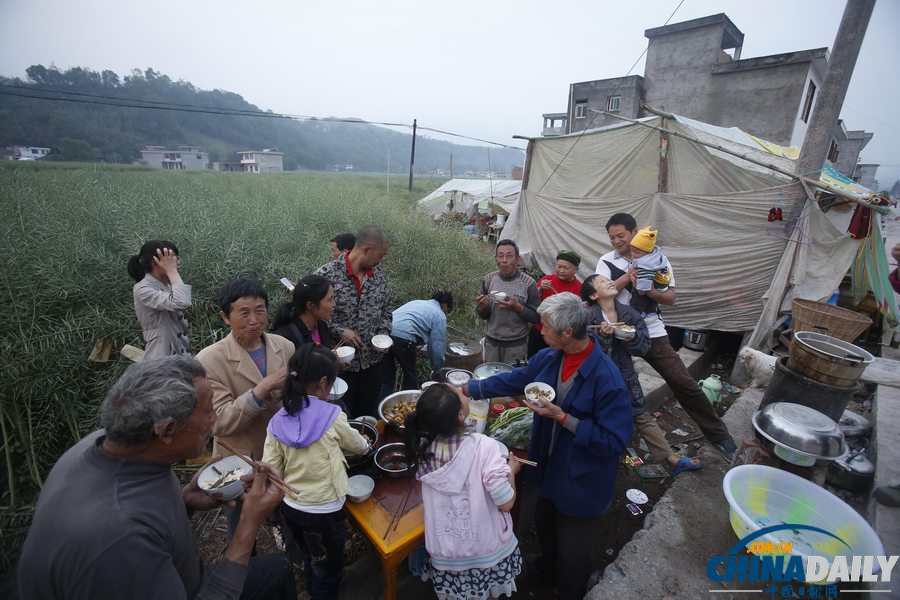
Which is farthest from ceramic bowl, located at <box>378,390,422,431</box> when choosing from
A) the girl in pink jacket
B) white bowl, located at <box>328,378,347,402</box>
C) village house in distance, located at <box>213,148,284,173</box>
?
village house in distance, located at <box>213,148,284,173</box>

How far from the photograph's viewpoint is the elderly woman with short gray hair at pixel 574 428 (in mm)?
2131

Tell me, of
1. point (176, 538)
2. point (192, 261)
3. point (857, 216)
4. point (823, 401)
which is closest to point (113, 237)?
point (192, 261)

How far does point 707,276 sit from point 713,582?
546 cm

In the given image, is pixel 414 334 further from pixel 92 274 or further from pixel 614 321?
pixel 92 274

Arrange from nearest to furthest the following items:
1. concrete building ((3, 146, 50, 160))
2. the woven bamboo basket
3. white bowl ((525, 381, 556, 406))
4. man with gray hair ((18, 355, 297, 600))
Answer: man with gray hair ((18, 355, 297, 600)) → white bowl ((525, 381, 556, 406)) → the woven bamboo basket → concrete building ((3, 146, 50, 160))

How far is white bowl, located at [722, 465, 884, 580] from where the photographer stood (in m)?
2.22

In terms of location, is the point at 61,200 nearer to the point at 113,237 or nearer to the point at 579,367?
the point at 113,237

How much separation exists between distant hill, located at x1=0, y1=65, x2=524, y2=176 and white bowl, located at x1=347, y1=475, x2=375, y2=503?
16.9 metres

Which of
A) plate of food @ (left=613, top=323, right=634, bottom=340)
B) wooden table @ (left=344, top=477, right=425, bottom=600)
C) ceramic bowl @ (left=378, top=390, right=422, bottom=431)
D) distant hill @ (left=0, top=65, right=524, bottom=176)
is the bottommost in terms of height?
wooden table @ (left=344, top=477, right=425, bottom=600)

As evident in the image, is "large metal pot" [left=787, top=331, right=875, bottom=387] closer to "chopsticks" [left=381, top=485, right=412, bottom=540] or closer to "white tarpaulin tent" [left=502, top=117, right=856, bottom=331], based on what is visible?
"white tarpaulin tent" [left=502, top=117, right=856, bottom=331]

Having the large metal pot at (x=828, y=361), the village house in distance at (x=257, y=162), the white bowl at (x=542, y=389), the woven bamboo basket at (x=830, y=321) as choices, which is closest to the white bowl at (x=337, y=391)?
the white bowl at (x=542, y=389)

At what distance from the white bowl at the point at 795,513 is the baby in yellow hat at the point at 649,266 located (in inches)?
65.9

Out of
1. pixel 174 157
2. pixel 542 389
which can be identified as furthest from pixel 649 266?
pixel 174 157

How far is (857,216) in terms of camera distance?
5527 mm
